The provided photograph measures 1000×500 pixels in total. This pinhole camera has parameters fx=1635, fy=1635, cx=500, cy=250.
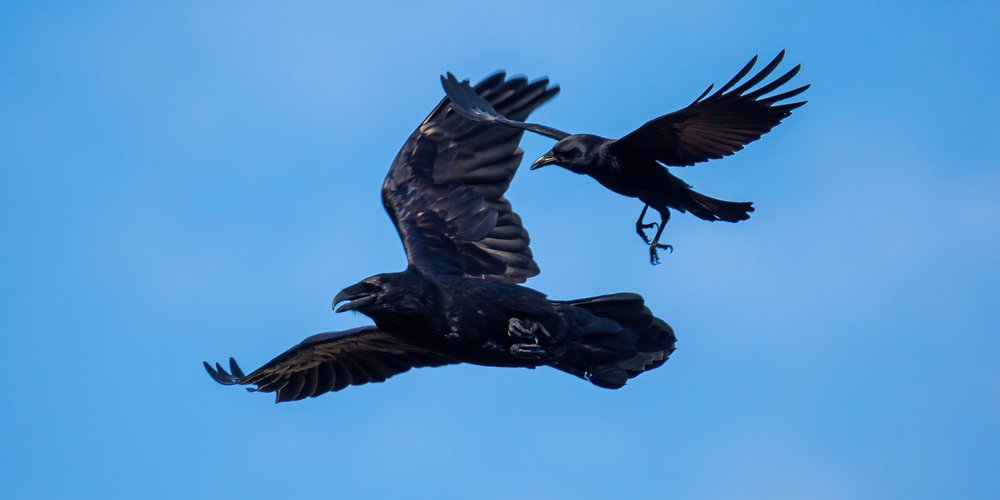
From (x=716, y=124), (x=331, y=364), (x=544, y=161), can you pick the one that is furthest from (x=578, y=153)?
(x=331, y=364)

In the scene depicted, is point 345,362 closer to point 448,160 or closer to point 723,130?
point 448,160

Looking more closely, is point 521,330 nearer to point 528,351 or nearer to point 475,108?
point 528,351

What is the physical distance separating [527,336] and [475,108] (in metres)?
2.52

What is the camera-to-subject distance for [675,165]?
12.7 m

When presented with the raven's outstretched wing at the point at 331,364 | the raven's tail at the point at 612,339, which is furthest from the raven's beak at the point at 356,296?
the raven's tail at the point at 612,339

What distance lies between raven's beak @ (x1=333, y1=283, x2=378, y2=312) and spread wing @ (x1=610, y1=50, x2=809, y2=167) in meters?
2.37

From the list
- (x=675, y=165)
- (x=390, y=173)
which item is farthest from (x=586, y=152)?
(x=390, y=173)

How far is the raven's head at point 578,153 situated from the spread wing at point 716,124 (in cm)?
46

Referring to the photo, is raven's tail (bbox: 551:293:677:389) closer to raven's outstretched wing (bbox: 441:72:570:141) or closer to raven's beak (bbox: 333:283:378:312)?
raven's beak (bbox: 333:283:378:312)

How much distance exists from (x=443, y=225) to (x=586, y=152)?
4.31 feet

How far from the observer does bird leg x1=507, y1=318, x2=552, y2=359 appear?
39.7ft

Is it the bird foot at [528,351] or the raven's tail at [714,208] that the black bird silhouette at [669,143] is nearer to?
the raven's tail at [714,208]

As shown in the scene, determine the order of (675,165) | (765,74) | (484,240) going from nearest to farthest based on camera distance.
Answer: (765,74) → (675,165) → (484,240)

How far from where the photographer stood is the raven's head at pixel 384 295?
39.6 feet
